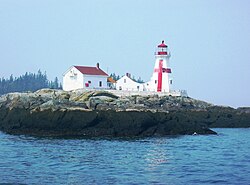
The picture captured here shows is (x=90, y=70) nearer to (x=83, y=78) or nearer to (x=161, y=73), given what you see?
(x=83, y=78)

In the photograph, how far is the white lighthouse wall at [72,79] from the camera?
179 ft

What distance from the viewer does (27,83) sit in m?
156

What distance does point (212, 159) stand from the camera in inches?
970

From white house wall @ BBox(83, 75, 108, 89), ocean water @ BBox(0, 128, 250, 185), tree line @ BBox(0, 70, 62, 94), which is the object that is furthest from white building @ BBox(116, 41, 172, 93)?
tree line @ BBox(0, 70, 62, 94)

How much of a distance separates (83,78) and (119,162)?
32152 mm

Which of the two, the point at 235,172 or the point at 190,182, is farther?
the point at 235,172

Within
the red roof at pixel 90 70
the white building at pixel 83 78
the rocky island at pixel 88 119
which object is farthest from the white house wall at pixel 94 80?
the rocky island at pixel 88 119

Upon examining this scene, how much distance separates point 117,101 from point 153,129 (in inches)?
269

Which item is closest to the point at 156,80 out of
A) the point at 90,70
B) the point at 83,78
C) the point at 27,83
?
the point at 90,70

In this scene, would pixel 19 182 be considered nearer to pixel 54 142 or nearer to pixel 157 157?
pixel 157 157

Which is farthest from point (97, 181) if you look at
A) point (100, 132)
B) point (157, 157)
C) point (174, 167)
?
point (100, 132)

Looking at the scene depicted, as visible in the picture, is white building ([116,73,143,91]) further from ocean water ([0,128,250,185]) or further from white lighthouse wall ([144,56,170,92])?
ocean water ([0,128,250,185])

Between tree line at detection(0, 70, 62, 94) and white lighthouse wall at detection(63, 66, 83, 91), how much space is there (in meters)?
82.8

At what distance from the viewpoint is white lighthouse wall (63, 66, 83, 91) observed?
54.5m
